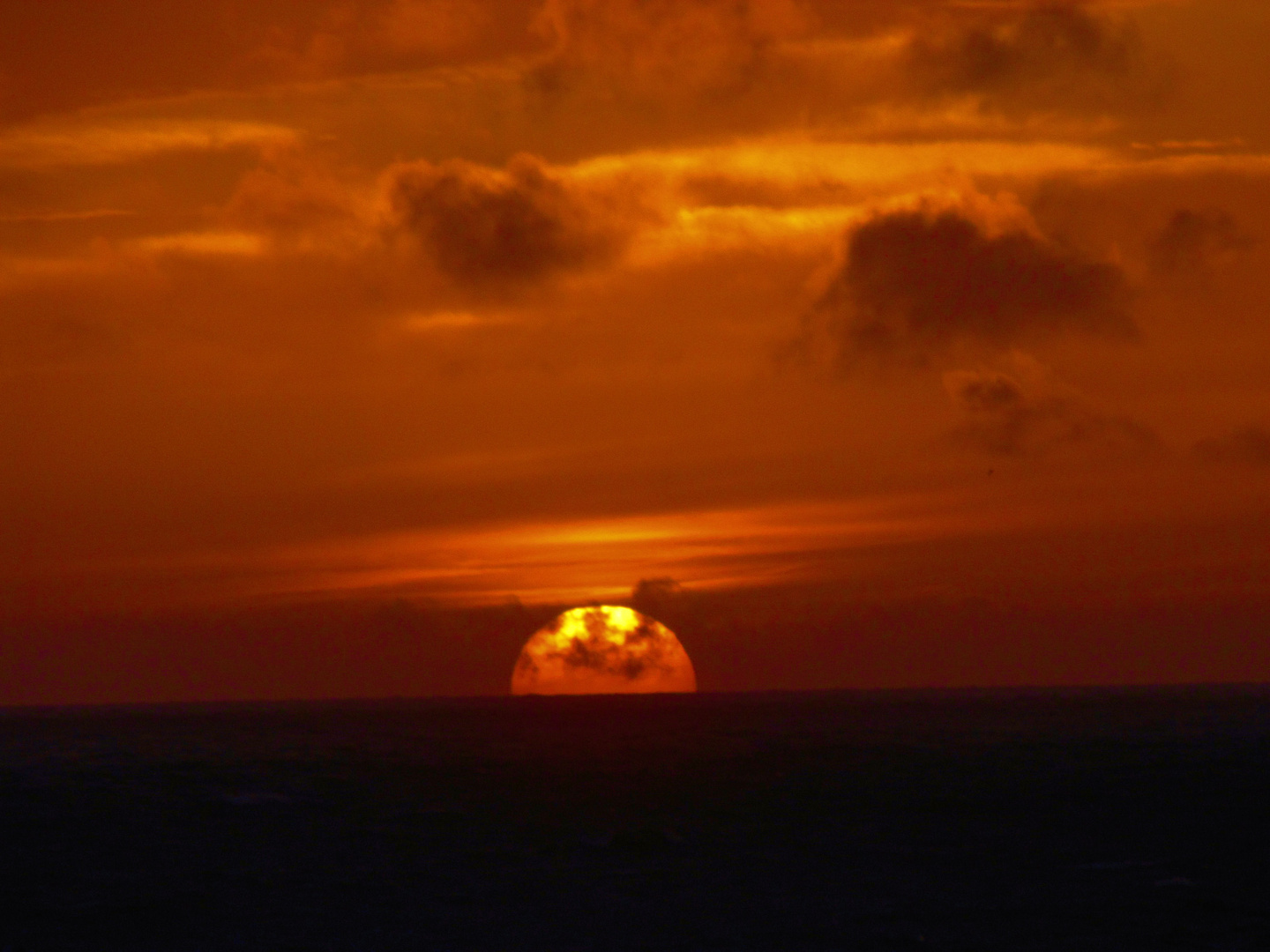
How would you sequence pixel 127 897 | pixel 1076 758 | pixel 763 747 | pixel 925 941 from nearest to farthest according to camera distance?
1. pixel 925 941
2. pixel 127 897
3. pixel 1076 758
4. pixel 763 747

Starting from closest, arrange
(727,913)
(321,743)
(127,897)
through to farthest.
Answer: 1. (727,913)
2. (127,897)
3. (321,743)

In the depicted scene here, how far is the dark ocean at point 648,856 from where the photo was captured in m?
53.8

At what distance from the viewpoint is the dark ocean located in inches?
2117

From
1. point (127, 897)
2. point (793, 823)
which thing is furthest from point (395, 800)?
point (127, 897)

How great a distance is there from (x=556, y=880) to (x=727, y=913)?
10575 mm

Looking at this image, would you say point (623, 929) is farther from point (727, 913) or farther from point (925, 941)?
point (925, 941)

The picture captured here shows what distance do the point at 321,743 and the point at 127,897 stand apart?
12668cm

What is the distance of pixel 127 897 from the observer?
64.0 meters

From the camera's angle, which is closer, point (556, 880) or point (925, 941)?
point (925, 941)

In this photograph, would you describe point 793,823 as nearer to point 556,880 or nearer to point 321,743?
point 556,880

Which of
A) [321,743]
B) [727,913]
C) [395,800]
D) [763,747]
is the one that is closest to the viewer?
[727,913]

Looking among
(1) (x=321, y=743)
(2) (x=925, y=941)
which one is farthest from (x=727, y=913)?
(1) (x=321, y=743)

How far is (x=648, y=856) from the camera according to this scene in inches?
2800

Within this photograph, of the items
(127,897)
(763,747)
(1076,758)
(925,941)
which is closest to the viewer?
(925,941)
